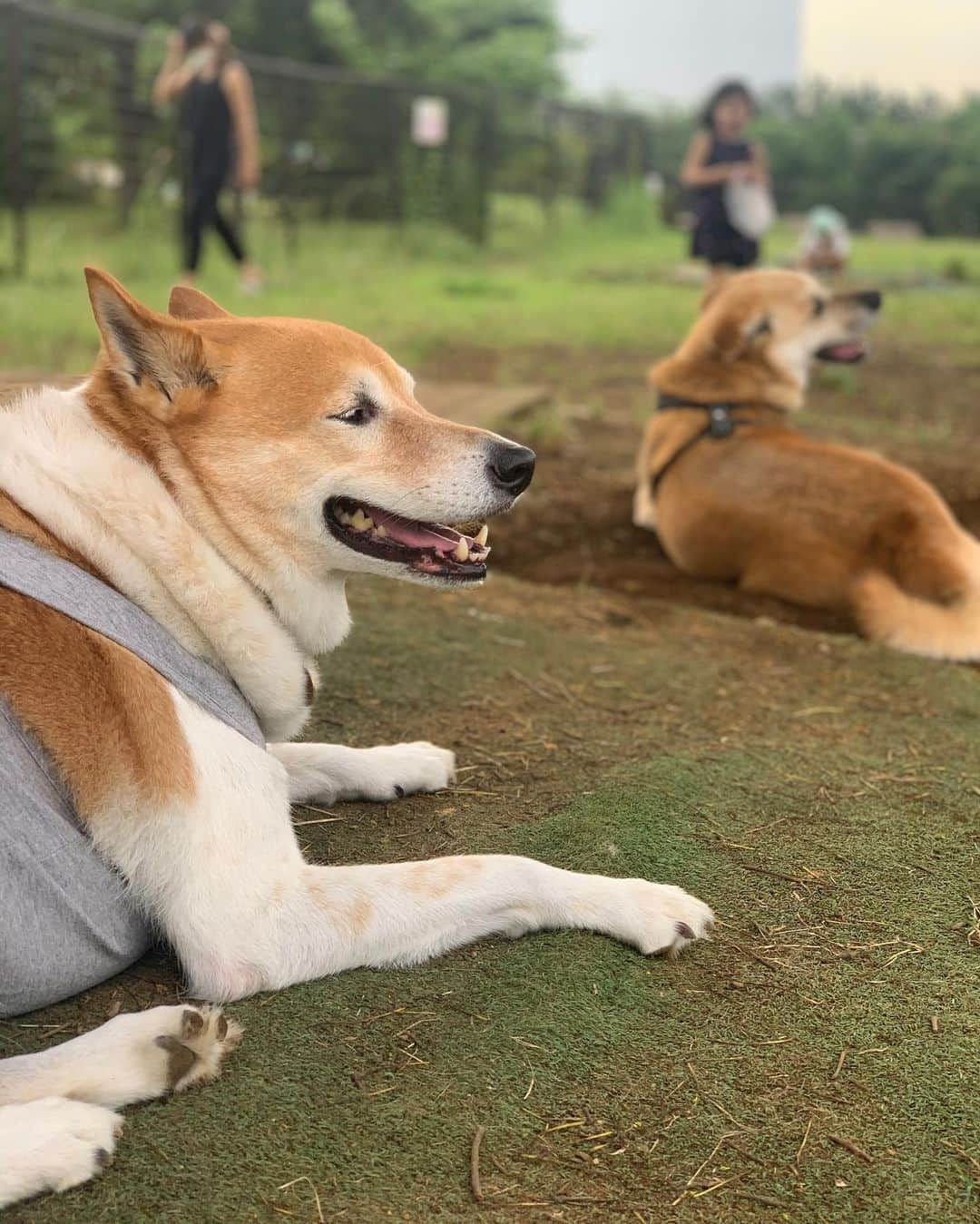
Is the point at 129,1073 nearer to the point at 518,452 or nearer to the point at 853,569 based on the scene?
the point at 518,452

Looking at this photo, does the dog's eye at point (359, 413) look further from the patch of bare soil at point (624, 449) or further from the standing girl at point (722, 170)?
the standing girl at point (722, 170)

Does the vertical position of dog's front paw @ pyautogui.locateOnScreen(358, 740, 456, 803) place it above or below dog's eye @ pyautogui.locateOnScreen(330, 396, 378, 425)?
below

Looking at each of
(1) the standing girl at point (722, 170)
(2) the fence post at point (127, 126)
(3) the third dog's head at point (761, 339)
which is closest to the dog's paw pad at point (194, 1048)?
(3) the third dog's head at point (761, 339)

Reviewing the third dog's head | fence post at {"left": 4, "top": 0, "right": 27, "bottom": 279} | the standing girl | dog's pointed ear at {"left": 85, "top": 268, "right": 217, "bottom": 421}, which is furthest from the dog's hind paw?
fence post at {"left": 4, "top": 0, "right": 27, "bottom": 279}

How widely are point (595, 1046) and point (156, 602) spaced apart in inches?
43.6

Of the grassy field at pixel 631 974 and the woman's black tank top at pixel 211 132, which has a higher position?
the woman's black tank top at pixel 211 132

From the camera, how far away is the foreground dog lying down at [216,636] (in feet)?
6.66

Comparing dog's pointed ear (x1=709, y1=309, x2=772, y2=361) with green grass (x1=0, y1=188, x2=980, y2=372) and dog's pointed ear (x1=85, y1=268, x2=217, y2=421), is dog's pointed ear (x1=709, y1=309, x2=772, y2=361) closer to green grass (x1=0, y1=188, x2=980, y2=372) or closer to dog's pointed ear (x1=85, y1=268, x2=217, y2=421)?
dog's pointed ear (x1=85, y1=268, x2=217, y2=421)

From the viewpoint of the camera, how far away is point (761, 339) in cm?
546

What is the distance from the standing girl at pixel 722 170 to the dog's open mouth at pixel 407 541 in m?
7.57

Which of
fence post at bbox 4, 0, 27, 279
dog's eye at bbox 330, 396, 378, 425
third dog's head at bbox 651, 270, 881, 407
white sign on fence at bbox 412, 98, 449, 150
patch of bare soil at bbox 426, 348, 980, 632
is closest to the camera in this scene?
dog's eye at bbox 330, 396, 378, 425

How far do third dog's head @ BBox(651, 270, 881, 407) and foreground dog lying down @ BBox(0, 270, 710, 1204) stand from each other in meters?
2.99

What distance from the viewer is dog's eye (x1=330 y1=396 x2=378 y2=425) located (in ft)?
8.19

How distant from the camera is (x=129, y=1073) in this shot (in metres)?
1.90
